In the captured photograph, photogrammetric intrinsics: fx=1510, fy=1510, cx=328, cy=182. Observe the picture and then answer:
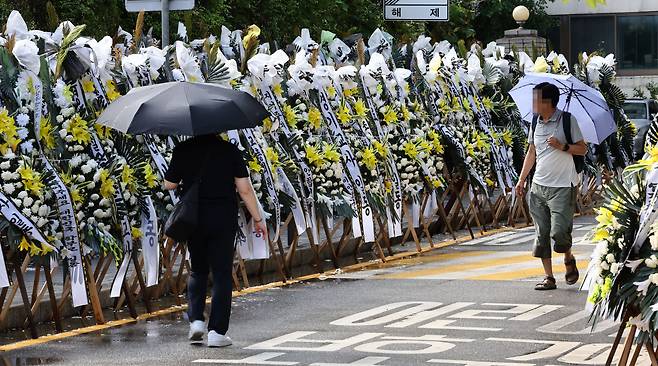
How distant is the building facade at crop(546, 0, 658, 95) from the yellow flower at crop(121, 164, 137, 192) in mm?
42377

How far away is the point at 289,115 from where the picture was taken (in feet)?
45.6

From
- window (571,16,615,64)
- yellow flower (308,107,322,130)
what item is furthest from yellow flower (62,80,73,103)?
window (571,16,615,64)

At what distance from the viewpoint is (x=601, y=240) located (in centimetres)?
784

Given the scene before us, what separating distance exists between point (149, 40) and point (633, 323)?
21.7ft

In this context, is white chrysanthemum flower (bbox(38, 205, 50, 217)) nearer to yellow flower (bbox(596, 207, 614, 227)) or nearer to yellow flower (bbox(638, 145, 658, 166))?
yellow flower (bbox(596, 207, 614, 227))

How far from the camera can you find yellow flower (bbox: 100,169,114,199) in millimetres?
11148

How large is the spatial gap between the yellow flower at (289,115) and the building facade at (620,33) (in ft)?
130

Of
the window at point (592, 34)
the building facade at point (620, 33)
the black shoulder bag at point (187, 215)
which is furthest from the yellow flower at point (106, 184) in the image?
the window at point (592, 34)

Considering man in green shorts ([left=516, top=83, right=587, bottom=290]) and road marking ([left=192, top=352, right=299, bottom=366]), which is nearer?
road marking ([left=192, top=352, right=299, bottom=366])

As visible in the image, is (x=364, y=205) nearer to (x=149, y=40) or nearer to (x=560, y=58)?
(x=149, y=40)

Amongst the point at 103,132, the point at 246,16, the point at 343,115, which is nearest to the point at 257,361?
the point at 103,132

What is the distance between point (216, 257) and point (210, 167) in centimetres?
60

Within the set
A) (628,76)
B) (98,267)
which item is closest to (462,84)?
(98,267)

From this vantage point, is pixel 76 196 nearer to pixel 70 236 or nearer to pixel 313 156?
pixel 70 236
